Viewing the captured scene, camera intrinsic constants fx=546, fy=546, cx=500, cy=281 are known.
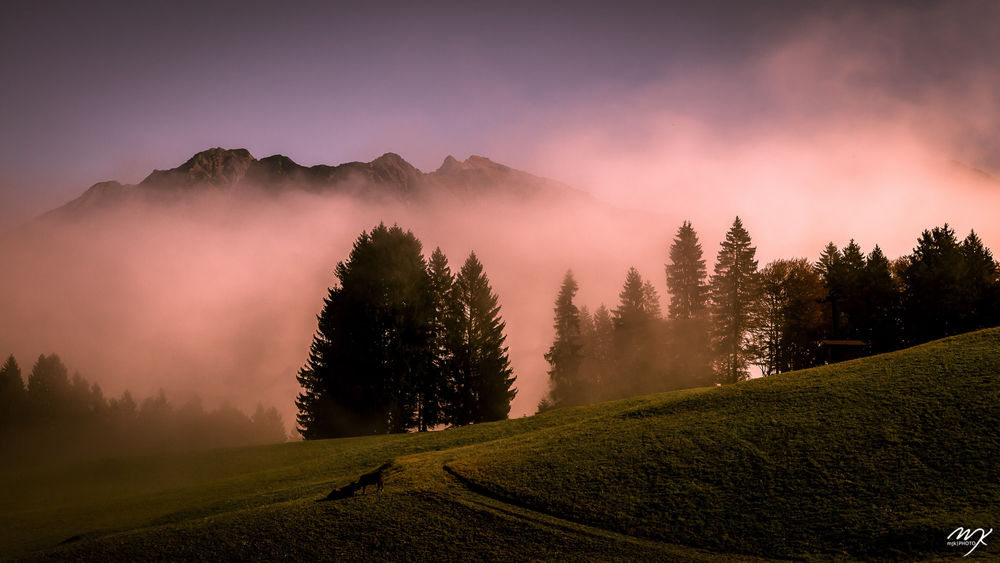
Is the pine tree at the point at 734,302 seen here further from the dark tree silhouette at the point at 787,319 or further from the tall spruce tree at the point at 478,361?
the tall spruce tree at the point at 478,361

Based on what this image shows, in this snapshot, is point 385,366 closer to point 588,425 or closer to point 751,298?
point 588,425

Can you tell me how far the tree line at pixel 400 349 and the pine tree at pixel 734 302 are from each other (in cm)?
2657

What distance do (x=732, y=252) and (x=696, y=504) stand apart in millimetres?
51846

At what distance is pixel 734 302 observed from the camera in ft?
208

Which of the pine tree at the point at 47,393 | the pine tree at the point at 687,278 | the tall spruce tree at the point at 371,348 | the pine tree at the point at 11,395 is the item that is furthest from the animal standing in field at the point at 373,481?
the pine tree at the point at 47,393

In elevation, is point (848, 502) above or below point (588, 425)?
below

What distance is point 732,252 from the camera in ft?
213

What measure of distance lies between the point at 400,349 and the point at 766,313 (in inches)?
1676

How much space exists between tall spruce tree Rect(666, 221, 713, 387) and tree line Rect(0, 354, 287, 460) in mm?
101036

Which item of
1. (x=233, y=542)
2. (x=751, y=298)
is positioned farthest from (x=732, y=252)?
(x=233, y=542)

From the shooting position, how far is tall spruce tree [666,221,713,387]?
65.9 m

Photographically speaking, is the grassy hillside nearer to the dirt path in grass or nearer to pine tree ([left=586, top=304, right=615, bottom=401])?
the dirt path in grass

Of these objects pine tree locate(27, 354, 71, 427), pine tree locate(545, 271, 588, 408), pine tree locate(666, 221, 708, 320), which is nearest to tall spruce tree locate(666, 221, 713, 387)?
pine tree locate(666, 221, 708, 320)

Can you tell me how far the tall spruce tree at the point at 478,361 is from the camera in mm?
54406
